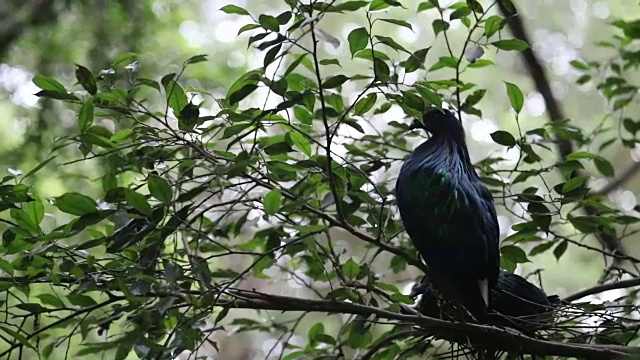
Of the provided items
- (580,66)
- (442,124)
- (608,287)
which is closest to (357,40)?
(442,124)

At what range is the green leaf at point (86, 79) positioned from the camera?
74cm

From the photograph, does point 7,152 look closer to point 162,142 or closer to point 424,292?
point 162,142

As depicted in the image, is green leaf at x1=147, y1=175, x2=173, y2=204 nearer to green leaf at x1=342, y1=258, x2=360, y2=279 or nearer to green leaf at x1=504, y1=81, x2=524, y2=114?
green leaf at x1=342, y1=258, x2=360, y2=279

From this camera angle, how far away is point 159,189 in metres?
0.68

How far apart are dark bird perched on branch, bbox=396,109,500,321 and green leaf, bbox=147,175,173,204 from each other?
25 cm

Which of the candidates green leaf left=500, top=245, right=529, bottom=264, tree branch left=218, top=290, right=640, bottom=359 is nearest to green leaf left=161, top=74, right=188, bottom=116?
tree branch left=218, top=290, right=640, bottom=359

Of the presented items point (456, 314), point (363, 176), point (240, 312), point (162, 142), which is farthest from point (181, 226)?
point (240, 312)

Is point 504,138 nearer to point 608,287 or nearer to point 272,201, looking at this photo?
point 608,287

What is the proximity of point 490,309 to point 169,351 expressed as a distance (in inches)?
14.5

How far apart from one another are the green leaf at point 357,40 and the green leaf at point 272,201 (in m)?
0.17

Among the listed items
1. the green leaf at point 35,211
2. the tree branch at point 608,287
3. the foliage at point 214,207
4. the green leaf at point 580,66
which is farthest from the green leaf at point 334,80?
the green leaf at point 580,66

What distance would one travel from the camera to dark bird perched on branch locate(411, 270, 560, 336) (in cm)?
84

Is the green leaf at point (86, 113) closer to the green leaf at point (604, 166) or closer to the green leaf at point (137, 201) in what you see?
the green leaf at point (137, 201)

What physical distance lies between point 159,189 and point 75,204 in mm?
90
